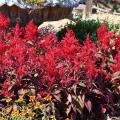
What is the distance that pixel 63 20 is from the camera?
10.9 metres

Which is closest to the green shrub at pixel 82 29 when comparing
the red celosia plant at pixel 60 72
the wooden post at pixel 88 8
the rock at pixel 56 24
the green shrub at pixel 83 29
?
the green shrub at pixel 83 29

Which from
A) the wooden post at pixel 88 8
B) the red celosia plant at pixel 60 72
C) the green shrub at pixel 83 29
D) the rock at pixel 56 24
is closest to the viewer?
the red celosia plant at pixel 60 72

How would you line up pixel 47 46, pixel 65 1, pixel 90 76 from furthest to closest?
1. pixel 65 1
2. pixel 47 46
3. pixel 90 76

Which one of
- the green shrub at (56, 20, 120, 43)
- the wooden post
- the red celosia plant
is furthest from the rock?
the wooden post

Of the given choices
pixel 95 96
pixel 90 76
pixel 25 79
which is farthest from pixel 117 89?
pixel 25 79

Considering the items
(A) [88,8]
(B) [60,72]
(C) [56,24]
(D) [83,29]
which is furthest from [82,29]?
(B) [60,72]

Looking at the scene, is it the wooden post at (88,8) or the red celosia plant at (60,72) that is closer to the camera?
the red celosia plant at (60,72)

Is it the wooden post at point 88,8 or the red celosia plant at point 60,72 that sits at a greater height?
the red celosia plant at point 60,72

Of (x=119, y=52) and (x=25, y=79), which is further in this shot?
(x=119, y=52)

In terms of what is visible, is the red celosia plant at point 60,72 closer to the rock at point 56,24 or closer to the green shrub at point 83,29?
the rock at point 56,24

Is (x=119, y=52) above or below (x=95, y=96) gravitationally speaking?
above

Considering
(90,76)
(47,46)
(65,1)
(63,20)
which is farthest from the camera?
(63,20)

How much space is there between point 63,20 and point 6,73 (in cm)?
522

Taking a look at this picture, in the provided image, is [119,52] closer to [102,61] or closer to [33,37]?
[102,61]
